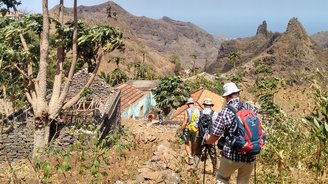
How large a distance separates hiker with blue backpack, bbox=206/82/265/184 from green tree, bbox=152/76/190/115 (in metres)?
29.3

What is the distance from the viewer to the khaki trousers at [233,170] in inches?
207

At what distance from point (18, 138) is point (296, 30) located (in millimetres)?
113814

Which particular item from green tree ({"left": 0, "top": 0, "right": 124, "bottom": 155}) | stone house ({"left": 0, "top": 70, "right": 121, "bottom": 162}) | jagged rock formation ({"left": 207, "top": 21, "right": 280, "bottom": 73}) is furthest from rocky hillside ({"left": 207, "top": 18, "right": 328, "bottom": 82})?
green tree ({"left": 0, "top": 0, "right": 124, "bottom": 155})

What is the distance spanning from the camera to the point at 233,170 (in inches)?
212

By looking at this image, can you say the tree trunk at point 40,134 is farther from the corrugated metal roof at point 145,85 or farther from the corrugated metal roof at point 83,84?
the corrugated metal roof at point 145,85

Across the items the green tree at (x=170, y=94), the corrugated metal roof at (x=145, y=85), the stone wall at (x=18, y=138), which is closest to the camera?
the stone wall at (x=18, y=138)

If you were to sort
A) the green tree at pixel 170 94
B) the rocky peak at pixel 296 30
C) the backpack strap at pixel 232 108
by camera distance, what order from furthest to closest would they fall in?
the rocky peak at pixel 296 30 → the green tree at pixel 170 94 → the backpack strap at pixel 232 108

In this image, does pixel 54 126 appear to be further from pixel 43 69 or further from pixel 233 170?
pixel 233 170

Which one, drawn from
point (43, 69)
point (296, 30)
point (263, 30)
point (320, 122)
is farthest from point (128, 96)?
point (263, 30)

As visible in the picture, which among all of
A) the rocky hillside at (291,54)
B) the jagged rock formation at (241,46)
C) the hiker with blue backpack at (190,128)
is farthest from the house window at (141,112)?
the jagged rock formation at (241,46)

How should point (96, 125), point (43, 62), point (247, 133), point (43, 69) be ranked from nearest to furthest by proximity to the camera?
1. point (247, 133)
2. point (96, 125)
3. point (43, 62)
4. point (43, 69)

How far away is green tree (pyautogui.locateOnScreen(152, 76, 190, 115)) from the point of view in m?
34.9

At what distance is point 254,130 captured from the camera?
4844 millimetres

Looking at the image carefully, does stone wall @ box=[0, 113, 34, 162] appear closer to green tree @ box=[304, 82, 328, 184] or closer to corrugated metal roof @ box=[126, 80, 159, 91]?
green tree @ box=[304, 82, 328, 184]
